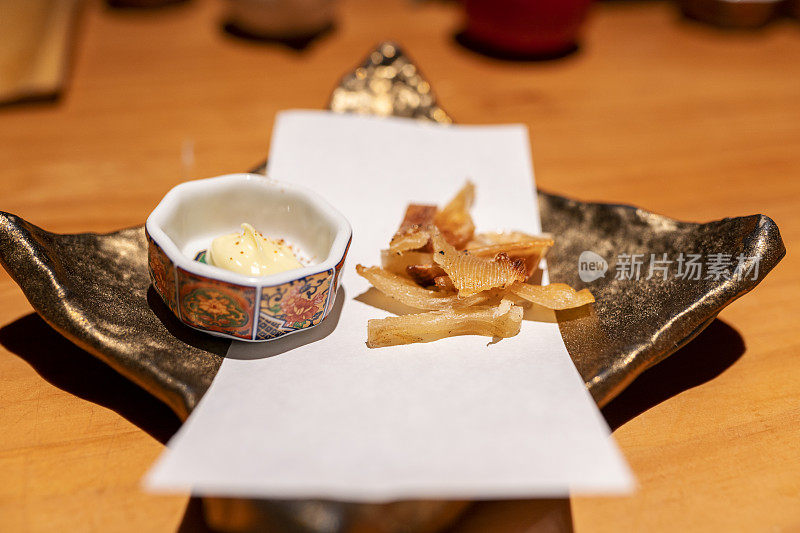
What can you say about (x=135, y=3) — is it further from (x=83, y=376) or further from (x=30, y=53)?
(x=83, y=376)

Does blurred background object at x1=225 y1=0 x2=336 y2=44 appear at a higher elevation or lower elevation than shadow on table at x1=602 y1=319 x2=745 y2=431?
higher

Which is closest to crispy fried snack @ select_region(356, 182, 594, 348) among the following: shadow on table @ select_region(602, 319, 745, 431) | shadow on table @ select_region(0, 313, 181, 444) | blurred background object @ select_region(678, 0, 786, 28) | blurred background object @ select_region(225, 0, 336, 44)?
shadow on table @ select_region(602, 319, 745, 431)

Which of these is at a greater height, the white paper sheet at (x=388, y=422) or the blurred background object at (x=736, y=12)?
the blurred background object at (x=736, y=12)

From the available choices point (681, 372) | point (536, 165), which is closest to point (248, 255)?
point (681, 372)

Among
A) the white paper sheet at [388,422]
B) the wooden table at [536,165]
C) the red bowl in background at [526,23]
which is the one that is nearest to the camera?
the white paper sheet at [388,422]

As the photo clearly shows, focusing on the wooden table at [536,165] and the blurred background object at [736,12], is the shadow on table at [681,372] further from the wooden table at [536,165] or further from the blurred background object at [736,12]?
the blurred background object at [736,12]

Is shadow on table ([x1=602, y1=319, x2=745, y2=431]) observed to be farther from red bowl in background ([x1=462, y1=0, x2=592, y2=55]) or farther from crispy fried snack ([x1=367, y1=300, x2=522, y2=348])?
red bowl in background ([x1=462, y1=0, x2=592, y2=55])

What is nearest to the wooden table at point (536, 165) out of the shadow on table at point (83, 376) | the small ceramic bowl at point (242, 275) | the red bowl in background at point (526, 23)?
the shadow on table at point (83, 376)
